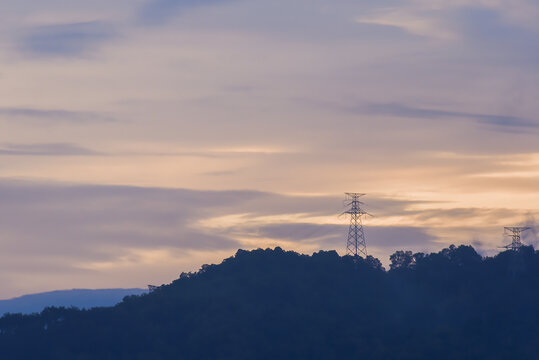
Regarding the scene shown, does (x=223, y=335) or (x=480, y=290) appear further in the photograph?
(x=480, y=290)

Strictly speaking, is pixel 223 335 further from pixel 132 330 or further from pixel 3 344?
pixel 3 344

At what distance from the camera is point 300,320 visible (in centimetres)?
17975

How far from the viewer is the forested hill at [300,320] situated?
172 m

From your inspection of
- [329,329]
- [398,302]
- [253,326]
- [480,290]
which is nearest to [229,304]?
[253,326]

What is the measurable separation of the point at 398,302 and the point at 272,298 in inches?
926

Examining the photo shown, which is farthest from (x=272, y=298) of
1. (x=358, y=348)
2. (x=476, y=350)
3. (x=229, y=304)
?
(x=476, y=350)

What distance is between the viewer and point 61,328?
174125mm

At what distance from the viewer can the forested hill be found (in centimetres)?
17150

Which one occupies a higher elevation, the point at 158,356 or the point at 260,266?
the point at 260,266

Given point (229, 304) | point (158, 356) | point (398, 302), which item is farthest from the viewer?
point (398, 302)

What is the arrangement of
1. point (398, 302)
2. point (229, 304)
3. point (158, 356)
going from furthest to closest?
point (398, 302), point (229, 304), point (158, 356)

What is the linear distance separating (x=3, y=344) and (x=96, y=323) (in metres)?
15.0

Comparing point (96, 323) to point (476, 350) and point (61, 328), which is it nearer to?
point (61, 328)

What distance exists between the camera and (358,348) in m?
172
